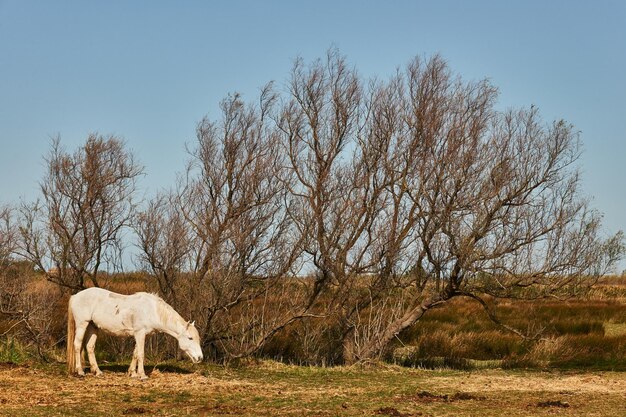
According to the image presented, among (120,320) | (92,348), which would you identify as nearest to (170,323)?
(120,320)

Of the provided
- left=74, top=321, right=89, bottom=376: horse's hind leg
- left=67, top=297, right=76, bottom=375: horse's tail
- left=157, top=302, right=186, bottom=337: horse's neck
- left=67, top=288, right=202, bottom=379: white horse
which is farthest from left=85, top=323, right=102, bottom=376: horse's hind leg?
left=157, top=302, right=186, bottom=337: horse's neck

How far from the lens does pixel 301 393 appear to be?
13.9 metres

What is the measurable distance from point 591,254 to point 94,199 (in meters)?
12.3

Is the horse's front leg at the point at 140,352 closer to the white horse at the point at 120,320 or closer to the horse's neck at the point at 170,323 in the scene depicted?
the white horse at the point at 120,320

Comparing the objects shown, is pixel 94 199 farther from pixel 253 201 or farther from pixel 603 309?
pixel 603 309

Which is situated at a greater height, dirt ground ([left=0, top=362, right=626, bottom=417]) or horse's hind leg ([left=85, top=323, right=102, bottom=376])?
horse's hind leg ([left=85, top=323, right=102, bottom=376])

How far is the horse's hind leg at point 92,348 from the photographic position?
49.4ft

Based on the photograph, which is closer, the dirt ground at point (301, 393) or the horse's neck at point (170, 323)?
the dirt ground at point (301, 393)

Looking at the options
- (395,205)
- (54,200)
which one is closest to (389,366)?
(395,205)

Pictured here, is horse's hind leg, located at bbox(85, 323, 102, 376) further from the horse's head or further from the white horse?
the horse's head

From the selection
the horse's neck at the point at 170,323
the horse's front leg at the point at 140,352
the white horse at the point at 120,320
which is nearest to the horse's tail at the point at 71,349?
the white horse at the point at 120,320

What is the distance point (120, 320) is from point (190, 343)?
141 centimetres

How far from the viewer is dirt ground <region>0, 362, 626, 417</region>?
11.9 meters

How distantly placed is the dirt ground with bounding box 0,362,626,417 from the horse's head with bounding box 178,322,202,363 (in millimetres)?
380
